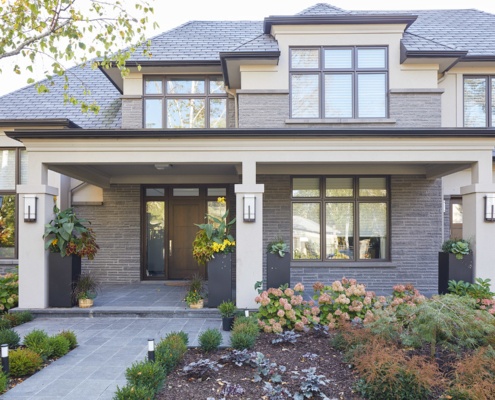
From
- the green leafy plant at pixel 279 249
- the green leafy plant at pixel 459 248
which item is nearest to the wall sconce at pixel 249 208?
the green leafy plant at pixel 279 249

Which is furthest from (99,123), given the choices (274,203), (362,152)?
(362,152)

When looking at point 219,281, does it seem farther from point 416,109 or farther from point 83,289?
point 416,109

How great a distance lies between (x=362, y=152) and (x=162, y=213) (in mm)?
6404

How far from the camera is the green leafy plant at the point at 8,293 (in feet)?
26.7

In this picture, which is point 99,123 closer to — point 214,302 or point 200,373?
point 214,302

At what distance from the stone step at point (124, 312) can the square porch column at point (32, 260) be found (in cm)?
20

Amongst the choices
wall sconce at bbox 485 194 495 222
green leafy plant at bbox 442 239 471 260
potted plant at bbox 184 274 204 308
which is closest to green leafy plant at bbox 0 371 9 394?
potted plant at bbox 184 274 204 308

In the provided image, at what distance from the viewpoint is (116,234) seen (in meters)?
11.4

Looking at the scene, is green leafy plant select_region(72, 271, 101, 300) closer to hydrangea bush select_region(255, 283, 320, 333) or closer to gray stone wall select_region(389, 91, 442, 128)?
hydrangea bush select_region(255, 283, 320, 333)

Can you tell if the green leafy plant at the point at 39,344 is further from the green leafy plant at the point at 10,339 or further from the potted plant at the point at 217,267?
the potted plant at the point at 217,267

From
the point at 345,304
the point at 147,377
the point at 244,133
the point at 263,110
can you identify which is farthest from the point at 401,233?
the point at 147,377

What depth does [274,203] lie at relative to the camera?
10625mm

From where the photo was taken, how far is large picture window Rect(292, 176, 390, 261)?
10586mm

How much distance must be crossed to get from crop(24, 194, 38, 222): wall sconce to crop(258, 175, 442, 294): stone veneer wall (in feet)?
18.0
